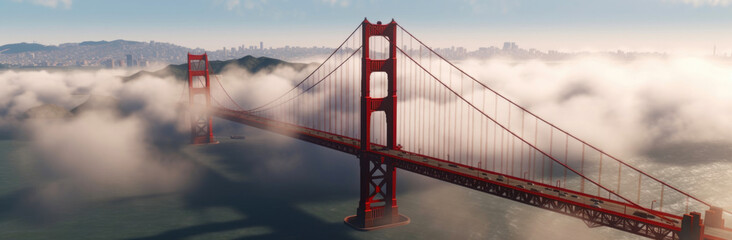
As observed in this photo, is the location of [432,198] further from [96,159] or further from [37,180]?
[96,159]

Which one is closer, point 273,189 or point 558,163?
point 273,189

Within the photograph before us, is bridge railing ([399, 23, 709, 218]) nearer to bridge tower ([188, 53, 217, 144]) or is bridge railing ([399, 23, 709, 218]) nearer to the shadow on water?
the shadow on water

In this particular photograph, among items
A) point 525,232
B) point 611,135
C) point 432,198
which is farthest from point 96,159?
point 611,135

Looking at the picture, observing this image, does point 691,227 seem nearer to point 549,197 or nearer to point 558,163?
point 549,197

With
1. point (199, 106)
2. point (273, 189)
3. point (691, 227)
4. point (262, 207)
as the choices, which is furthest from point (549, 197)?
point (199, 106)

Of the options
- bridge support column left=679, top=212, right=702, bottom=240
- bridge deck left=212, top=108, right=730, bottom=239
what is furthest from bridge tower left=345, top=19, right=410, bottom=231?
bridge support column left=679, top=212, right=702, bottom=240

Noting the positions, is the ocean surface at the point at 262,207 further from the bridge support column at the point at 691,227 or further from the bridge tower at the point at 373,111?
the bridge support column at the point at 691,227

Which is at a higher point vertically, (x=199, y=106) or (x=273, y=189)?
(x=199, y=106)
